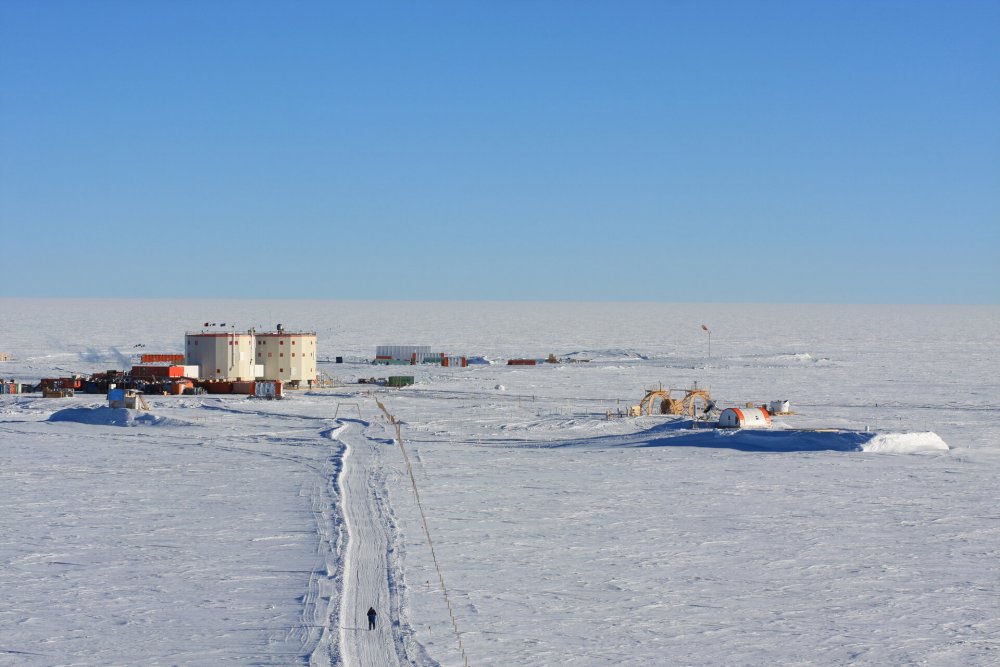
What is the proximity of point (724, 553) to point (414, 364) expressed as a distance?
56.8m

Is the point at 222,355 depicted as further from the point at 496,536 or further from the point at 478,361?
the point at 496,536

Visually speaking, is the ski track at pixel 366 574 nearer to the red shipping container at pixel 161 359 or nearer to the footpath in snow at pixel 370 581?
the footpath in snow at pixel 370 581

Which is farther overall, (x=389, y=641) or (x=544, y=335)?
(x=544, y=335)

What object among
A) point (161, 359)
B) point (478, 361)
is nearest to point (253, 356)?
point (161, 359)

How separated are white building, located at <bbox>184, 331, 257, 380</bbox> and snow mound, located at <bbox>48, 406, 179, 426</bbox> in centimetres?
1553

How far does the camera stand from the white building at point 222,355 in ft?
203

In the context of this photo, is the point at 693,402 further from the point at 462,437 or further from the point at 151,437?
the point at 151,437

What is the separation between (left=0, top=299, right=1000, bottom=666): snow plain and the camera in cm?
1702

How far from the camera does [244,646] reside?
16.5m

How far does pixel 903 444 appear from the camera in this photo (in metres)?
36.5

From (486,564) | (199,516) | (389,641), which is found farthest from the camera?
(199,516)

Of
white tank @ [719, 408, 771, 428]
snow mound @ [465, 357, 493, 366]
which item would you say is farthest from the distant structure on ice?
white tank @ [719, 408, 771, 428]

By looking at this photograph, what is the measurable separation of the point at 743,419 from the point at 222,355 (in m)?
31.8

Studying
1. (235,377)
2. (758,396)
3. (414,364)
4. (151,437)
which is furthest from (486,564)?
(414,364)
